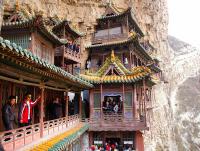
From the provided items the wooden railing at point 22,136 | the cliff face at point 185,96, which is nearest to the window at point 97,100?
the wooden railing at point 22,136

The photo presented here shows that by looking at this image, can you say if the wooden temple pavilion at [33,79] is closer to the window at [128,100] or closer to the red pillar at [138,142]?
the window at [128,100]

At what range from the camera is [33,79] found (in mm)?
9812

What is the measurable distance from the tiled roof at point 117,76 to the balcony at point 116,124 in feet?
9.59

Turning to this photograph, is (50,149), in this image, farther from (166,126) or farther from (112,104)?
(166,126)

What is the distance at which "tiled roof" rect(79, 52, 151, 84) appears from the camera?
1828cm

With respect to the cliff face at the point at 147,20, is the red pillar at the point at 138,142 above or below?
below

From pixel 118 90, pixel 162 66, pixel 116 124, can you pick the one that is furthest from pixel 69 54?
pixel 162 66

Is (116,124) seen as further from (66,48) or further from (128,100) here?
(66,48)

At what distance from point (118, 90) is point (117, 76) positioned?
1.21m

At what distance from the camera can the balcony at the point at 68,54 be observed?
21.3m

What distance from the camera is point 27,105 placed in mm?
9023

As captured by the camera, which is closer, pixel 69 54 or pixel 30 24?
pixel 30 24

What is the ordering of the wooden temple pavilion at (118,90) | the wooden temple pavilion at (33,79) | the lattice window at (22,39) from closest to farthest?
the wooden temple pavilion at (33,79) → the lattice window at (22,39) → the wooden temple pavilion at (118,90)

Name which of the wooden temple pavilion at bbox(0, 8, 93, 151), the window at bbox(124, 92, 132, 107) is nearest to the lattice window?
the wooden temple pavilion at bbox(0, 8, 93, 151)
